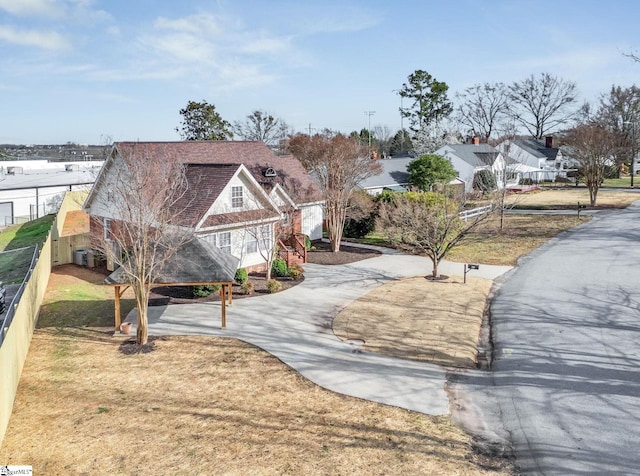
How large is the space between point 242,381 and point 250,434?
9.03ft

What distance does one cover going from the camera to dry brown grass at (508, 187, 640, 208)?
47450mm

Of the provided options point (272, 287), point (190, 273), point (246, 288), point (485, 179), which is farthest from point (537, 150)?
point (190, 273)

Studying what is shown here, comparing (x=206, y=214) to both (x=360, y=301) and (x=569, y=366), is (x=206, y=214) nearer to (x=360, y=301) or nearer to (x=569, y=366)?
(x=360, y=301)

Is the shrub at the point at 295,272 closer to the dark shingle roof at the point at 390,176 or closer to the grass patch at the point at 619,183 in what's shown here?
the dark shingle roof at the point at 390,176

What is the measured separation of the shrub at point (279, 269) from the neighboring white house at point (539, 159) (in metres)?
53.6

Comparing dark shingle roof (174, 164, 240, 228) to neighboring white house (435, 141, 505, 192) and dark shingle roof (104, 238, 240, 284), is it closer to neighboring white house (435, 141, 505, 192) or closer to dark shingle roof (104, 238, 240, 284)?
dark shingle roof (104, 238, 240, 284)

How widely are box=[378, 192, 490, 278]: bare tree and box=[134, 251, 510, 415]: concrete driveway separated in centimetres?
162

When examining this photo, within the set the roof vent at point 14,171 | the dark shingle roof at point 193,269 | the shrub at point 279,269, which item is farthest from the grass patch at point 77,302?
the roof vent at point 14,171

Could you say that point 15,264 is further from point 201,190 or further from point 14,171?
point 14,171

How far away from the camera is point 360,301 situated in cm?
2088

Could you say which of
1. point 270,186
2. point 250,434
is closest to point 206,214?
point 270,186

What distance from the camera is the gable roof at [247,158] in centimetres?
2602

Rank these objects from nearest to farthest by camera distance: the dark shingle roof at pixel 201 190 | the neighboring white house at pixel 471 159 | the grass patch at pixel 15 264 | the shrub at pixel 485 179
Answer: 1. the dark shingle roof at pixel 201 190
2. the grass patch at pixel 15 264
3. the shrub at pixel 485 179
4. the neighboring white house at pixel 471 159

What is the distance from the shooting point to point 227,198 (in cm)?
2384
